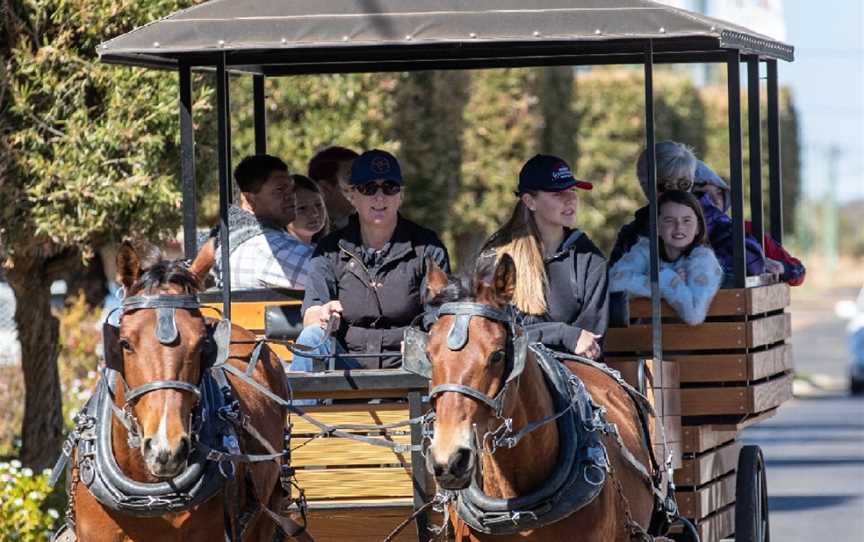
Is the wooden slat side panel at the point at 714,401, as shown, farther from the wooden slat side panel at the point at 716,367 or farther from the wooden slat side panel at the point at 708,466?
the wooden slat side panel at the point at 708,466

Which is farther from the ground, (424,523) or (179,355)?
(179,355)

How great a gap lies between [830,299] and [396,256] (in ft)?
239

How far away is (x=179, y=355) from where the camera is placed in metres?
6.09

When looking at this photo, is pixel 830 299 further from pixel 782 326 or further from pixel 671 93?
pixel 782 326

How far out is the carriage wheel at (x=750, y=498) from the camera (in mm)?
8719

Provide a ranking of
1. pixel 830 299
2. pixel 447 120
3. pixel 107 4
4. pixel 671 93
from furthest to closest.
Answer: pixel 830 299, pixel 671 93, pixel 447 120, pixel 107 4

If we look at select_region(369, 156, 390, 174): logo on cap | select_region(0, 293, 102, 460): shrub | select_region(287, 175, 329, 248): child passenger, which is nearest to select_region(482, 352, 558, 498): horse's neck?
select_region(369, 156, 390, 174): logo on cap

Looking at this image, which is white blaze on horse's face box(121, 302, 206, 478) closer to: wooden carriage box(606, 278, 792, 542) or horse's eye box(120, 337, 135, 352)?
horse's eye box(120, 337, 135, 352)

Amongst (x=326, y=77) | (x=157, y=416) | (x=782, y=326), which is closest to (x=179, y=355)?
(x=157, y=416)

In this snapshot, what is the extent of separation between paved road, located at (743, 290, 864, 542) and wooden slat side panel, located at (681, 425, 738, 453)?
15.8ft

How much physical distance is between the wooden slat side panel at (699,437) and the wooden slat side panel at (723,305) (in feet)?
1.74

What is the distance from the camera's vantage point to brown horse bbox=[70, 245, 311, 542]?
595 cm

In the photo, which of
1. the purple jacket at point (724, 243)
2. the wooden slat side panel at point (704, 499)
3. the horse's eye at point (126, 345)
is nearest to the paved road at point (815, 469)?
the wooden slat side panel at point (704, 499)

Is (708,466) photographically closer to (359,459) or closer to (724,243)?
(724,243)
